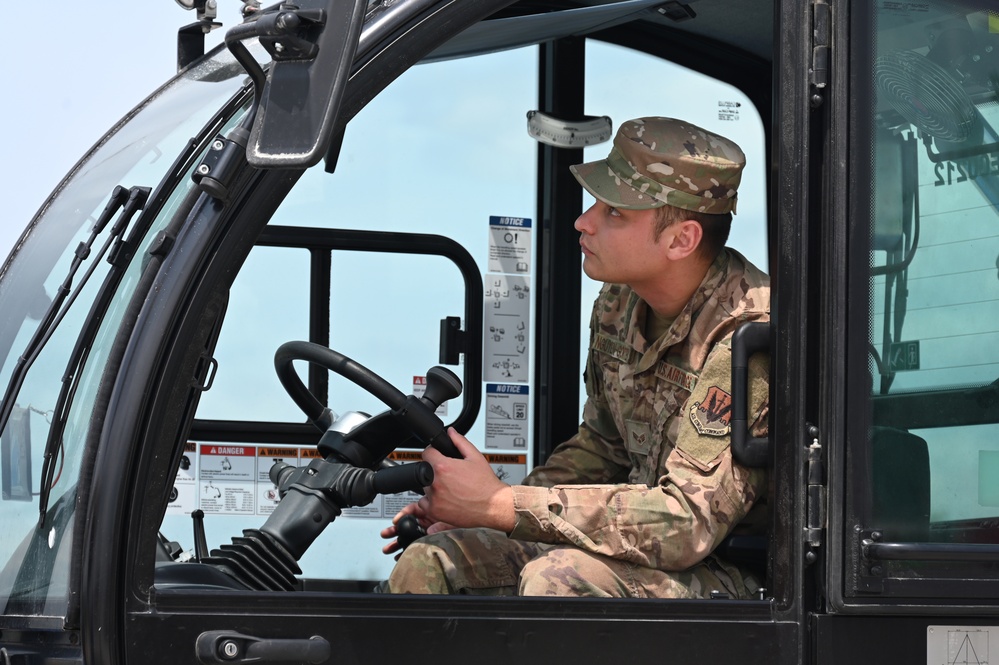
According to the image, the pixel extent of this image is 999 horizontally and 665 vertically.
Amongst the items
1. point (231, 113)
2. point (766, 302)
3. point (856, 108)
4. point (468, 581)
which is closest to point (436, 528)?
point (468, 581)

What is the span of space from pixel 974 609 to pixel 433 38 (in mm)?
1030

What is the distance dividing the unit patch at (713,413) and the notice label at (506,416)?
103cm

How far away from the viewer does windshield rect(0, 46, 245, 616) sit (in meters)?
1.66

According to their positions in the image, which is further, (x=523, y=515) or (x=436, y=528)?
(x=436, y=528)

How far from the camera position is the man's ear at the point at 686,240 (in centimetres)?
218

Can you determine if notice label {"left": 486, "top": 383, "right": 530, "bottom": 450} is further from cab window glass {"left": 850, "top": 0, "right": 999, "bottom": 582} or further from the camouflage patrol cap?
cab window glass {"left": 850, "top": 0, "right": 999, "bottom": 582}

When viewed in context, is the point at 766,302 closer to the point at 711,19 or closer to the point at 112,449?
the point at 711,19

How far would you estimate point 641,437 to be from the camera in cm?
230

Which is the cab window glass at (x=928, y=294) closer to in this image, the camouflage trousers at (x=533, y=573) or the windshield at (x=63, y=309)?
the camouflage trousers at (x=533, y=573)

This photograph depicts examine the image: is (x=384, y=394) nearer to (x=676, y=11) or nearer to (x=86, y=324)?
(x=86, y=324)

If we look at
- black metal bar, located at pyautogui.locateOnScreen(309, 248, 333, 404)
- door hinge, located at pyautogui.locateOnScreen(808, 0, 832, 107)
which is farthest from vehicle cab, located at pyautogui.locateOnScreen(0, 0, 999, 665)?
black metal bar, located at pyautogui.locateOnScreen(309, 248, 333, 404)

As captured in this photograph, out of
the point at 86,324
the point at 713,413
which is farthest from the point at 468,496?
the point at 86,324

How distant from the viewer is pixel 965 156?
1760 millimetres

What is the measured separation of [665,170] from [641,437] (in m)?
0.48
